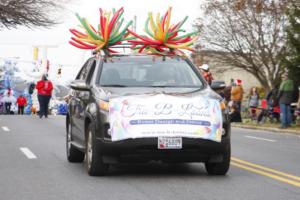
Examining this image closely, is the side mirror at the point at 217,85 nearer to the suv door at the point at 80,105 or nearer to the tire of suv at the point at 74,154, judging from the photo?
the suv door at the point at 80,105

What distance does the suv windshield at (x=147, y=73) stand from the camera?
9.79 meters

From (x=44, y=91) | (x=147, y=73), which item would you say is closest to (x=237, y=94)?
(x=44, y=91)

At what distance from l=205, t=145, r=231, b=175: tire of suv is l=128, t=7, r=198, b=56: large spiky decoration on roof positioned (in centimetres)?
197

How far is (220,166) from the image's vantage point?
9203 millimetres

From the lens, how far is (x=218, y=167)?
923 centimetres

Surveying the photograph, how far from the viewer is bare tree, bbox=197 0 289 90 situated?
50.8 metres

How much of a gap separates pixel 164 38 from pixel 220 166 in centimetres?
235

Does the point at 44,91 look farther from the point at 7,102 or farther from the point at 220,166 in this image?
the point at 220,166

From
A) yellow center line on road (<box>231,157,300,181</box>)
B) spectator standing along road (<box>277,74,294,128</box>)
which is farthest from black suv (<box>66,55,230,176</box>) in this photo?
spectator standing along road (<box>277,74,294,128</box>)

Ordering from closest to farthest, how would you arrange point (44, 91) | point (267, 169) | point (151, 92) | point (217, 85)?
1. point (151, 92)
2. point (217, 85)
3. point (267, 169)
4. point (44, 91)

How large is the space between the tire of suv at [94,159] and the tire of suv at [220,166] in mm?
1258

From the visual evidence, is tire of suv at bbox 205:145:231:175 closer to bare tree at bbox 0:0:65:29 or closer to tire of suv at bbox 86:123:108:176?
tire of suv at bbox 86:123:108:176

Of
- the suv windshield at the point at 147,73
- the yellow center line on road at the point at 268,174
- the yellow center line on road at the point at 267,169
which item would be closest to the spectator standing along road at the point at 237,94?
the yellow center line on road at the point at 267,169

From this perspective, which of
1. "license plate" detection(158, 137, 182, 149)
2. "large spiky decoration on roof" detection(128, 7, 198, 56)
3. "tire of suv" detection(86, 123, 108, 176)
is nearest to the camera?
"license plate" detection(158, 137, 182, 149)
